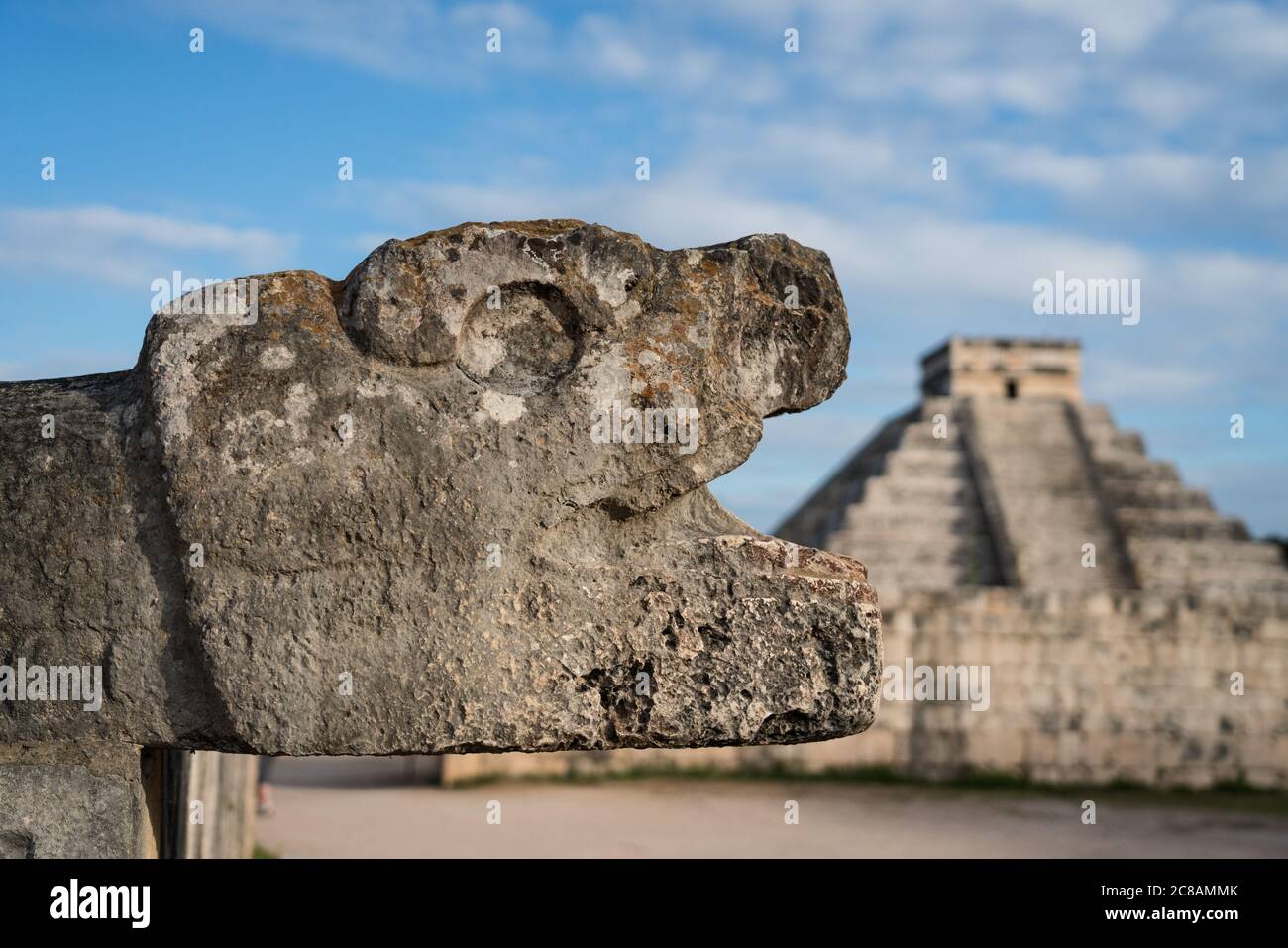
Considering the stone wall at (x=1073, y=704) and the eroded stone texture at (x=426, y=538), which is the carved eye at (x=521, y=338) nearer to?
the eroded stone texture at (x=426, y=538)

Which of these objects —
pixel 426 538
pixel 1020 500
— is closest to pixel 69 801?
pixel 426 538

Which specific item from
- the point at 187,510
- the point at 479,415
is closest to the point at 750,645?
the point at 479,415

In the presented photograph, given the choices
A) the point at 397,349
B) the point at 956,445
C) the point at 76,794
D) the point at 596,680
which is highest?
the point at 956,445

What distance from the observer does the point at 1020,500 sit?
26031mm

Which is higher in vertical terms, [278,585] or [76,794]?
[278,585]

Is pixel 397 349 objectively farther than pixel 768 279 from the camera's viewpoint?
No

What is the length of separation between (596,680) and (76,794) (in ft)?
4.14

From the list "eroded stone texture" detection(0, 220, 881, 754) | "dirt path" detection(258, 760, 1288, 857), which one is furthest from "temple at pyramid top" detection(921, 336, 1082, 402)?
"eroded stone texture" detection(0, 220, 881, 754)

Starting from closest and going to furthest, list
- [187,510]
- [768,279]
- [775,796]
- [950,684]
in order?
[187,510]
[768,279]
[775,796]
[950,684]

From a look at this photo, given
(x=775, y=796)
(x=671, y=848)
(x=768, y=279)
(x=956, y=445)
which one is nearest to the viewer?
(x=768, y=279)

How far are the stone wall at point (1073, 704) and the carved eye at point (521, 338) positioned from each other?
1460 centimetres

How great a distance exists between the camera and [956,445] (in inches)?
1090

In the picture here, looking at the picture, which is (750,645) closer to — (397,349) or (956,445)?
(397,349)

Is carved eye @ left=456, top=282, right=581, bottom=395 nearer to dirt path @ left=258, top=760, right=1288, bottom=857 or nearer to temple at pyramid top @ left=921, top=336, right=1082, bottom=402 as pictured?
dirt path @ left=258, top=760, right=1288, bottom=857
